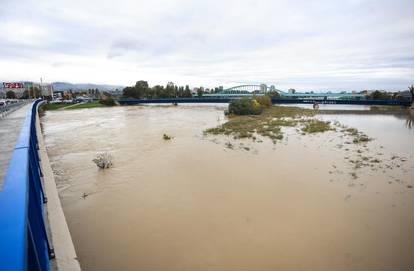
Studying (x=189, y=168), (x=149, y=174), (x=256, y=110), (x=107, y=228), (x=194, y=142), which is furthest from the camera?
(x=256, y=110)

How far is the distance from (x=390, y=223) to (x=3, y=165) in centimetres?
1107

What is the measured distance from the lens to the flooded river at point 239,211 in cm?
558

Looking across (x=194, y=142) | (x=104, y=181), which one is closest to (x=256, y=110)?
(x=194, y=142)

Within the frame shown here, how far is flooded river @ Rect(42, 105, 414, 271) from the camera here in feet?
18.3

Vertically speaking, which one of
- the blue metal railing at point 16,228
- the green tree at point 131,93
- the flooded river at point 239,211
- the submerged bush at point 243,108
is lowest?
the flooded river at point 239,211

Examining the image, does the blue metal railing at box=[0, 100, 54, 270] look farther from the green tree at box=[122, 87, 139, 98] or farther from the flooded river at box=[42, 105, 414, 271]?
the green tree at box=[122, 87, 139, 98]

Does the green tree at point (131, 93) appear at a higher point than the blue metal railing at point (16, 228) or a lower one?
higher

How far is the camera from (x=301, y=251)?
5.75m

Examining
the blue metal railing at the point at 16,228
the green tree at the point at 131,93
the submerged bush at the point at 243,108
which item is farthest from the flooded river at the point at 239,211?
the green tree at the point at 131,93

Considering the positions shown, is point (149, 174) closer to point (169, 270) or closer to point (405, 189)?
point (169, 270)

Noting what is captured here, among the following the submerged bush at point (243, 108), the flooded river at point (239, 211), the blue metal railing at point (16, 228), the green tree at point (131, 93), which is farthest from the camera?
the green tree at point (131, 93)

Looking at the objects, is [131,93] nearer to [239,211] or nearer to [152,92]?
[152,92]

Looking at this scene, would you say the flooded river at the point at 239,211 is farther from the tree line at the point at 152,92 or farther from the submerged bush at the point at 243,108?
the tree line at the point at 152,92

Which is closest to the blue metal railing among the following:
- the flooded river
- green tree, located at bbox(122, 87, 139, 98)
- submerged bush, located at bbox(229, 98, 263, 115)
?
the flooded river
